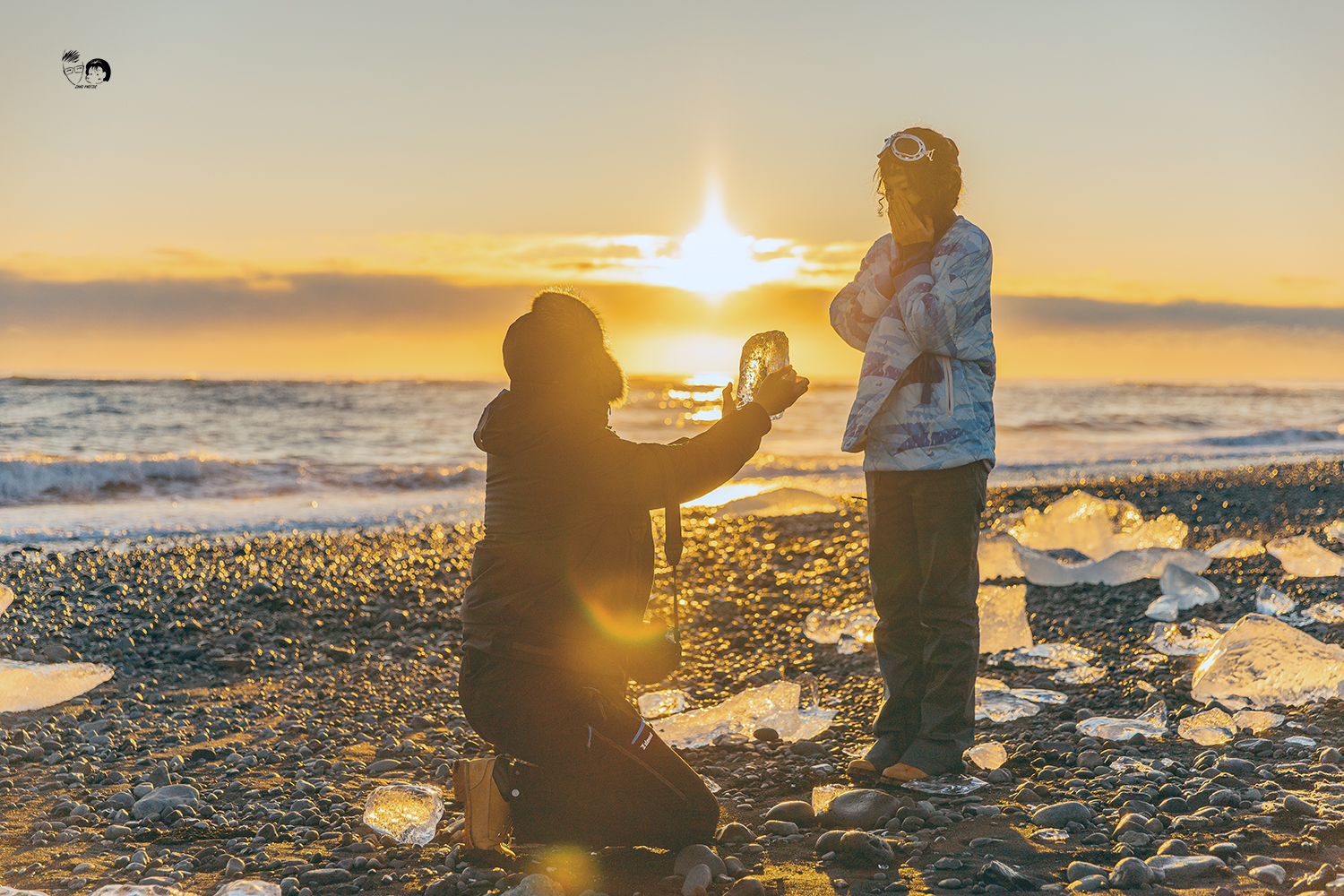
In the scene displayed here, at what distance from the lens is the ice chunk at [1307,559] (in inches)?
257

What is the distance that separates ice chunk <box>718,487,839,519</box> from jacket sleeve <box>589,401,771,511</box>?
7.33m

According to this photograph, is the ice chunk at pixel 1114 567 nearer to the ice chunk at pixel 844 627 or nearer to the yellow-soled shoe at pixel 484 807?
the ice chunk at pixel 844 627

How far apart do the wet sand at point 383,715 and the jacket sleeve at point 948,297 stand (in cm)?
162

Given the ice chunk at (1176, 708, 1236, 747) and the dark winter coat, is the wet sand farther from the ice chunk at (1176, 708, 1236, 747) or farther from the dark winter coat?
the dark winter coat

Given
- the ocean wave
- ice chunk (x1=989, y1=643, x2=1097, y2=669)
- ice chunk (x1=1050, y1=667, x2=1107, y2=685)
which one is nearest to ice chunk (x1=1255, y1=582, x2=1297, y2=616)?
ice chunk (x1=989, y1=643, x2=1097, y2=669)

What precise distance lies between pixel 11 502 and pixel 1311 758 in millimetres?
15559

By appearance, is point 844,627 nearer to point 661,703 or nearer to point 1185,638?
point 661,703

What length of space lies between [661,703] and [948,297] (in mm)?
2453

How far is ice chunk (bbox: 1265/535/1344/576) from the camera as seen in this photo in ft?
21.4

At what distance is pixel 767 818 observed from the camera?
334 centimetres

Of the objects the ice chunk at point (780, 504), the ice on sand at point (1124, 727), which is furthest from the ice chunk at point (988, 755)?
the ice chunk at point (780, 504)

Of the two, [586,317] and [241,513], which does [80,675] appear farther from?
[241,513]

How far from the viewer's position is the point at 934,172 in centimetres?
353

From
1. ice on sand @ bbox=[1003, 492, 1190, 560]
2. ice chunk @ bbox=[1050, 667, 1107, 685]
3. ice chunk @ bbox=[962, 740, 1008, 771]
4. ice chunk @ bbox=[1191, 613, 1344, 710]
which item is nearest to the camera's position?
ice chunk @ bbox=[962, 740, 1008, 771]
